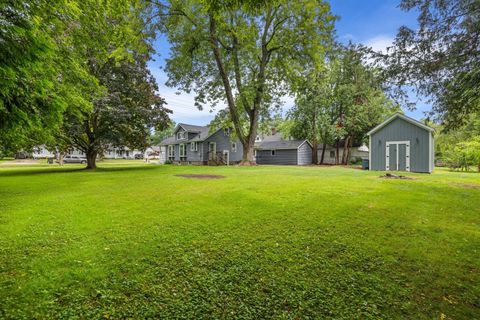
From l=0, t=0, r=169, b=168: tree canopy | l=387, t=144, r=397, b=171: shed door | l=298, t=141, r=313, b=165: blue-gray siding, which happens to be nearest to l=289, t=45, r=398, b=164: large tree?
l=298, t=141, r=313, b=165: blue-gray siding

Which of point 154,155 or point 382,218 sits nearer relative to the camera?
point 382,218

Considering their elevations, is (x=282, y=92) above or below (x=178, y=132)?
above

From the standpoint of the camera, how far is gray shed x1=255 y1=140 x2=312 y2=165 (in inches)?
1210

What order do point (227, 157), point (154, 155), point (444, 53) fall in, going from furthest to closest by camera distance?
1. point (154, 155)
2. point (227, 157)
3. point (444, 53)

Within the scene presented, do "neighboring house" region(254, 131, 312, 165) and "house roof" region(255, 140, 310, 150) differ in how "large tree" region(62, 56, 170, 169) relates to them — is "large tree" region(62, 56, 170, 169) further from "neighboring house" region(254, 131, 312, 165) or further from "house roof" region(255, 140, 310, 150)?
"neighboring house" region(254, 131, 312, 165)

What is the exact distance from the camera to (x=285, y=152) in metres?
31.6

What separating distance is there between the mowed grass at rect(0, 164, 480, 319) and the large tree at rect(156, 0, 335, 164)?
14.6 m

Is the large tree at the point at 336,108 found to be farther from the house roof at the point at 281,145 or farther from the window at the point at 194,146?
the window at the point at 194,146

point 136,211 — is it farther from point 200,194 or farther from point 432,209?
point 432,209

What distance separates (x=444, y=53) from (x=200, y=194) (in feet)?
24.8

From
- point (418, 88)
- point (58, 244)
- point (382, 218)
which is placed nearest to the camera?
point (58, 244)

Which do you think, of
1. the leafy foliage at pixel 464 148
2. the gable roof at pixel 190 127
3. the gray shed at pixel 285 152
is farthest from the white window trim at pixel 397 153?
the gable roof at pixel 190 127

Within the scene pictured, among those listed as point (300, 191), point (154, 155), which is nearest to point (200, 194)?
point (300, 191)

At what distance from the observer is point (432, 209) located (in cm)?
586
